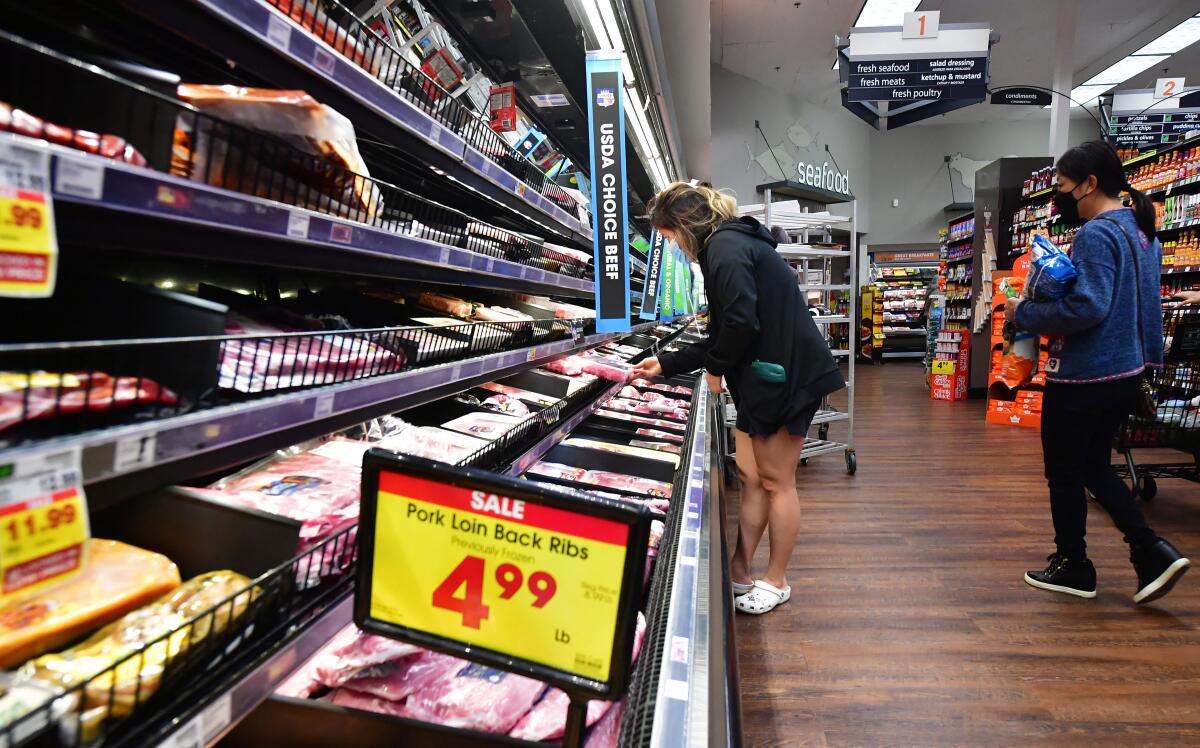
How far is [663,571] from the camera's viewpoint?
4.09ft

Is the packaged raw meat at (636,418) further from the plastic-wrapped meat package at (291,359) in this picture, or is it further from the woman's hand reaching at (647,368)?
the plastic-wrapped meat package at (291,359)

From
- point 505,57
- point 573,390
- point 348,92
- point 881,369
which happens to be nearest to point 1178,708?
point 573,390

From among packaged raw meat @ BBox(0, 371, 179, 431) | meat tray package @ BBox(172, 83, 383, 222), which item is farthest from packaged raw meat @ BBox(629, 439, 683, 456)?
packaged raw meat @ BBox(0, 371, 179, 431)

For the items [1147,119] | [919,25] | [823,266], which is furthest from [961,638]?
[1147,119]

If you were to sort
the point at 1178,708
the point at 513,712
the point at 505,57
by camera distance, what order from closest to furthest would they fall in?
the point at 513,712, the point at 1178,708, the point at 505,57

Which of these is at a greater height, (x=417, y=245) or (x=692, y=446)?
(x=417, y=245)

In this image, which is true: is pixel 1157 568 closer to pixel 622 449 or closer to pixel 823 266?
pixel 622 449

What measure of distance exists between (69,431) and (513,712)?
67 cm

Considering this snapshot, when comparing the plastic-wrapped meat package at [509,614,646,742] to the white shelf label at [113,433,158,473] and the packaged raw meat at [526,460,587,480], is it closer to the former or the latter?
the white shelf label at [113,433,158,473]

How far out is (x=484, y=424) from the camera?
6.04 feet

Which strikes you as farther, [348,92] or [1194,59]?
[1194,59]

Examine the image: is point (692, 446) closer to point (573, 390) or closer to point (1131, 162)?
point (573, 390)

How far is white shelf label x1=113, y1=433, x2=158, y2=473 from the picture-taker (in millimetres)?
625

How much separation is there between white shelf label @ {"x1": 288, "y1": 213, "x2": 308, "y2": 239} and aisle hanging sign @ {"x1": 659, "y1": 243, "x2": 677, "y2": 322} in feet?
13.6
